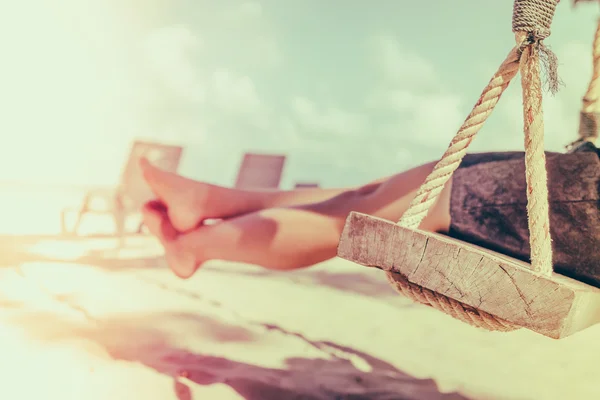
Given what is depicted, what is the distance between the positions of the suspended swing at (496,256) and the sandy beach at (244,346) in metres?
0.56

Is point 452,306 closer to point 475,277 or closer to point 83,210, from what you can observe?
point 475,277

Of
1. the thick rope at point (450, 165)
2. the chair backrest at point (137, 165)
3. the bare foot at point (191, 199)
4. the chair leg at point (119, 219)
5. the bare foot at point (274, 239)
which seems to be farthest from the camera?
the chair backrest at point (137, 165)

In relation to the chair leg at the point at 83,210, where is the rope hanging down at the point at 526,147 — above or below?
above

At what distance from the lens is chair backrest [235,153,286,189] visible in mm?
4219

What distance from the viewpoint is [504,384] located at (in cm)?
113

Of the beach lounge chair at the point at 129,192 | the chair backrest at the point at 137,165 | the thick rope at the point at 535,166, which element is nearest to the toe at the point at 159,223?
the thick rope at the point at 535,166

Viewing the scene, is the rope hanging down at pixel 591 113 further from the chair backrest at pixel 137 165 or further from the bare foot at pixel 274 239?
the chair backrest at pixel 137 165

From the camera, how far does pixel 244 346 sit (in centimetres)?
125

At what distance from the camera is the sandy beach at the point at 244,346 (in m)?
0.97

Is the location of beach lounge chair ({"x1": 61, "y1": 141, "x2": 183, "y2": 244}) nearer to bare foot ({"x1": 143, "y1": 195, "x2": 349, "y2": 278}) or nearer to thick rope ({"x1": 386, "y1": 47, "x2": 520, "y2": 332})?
bare foot ({"x1": 143, "y1": 195, "x2": 349, "y2": 278})

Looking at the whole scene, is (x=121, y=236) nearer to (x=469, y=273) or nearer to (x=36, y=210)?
(x=36, y=210)

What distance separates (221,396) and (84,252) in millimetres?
2118

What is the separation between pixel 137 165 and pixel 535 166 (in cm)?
366

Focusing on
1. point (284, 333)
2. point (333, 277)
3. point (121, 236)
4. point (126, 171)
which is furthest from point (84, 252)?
point (284, 333)
